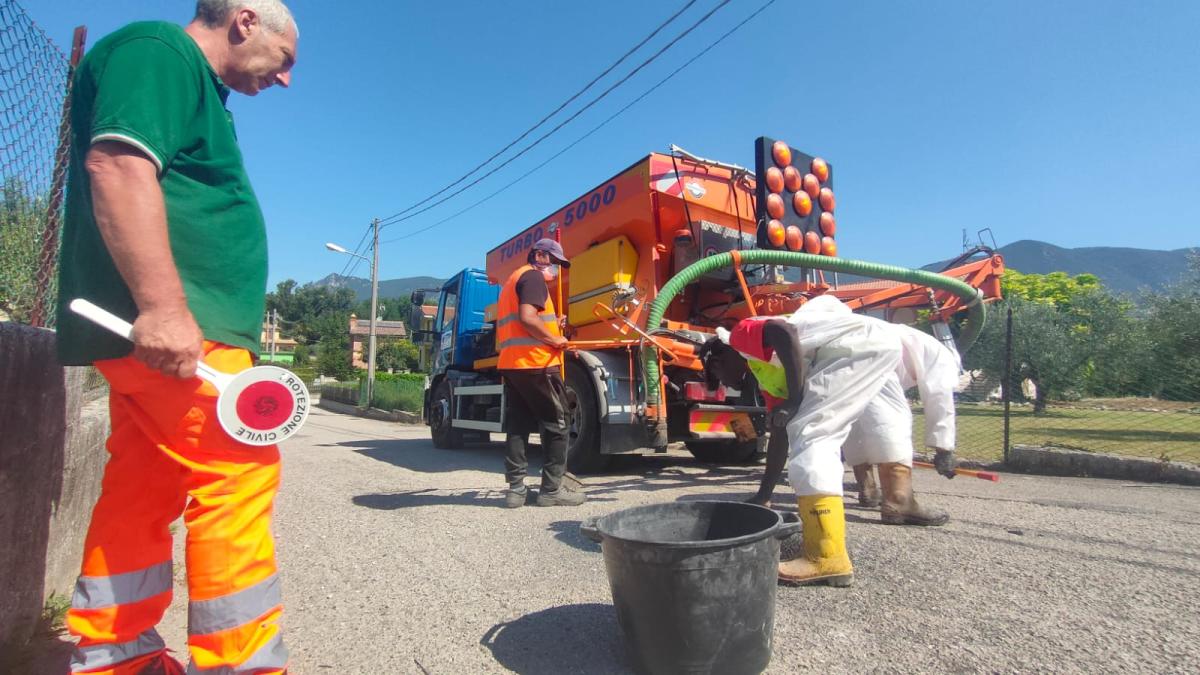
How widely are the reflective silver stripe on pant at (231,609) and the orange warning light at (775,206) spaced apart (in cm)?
516

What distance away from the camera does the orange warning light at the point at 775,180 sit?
18.6ft

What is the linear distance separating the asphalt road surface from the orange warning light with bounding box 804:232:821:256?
258 cm

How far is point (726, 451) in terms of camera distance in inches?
281

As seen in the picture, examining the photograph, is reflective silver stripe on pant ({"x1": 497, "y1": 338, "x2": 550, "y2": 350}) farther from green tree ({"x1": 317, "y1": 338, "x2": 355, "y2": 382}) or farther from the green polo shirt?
green tree ({"x1": 317, "y1": 338, "x2": 355, "y2": 382})

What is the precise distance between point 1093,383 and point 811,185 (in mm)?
22849

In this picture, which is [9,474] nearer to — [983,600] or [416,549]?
[416,549]

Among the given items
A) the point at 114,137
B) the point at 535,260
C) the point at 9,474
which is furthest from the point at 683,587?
the point at 535,260

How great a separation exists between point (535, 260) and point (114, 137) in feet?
10.9

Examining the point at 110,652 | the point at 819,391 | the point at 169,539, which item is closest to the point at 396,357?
the point at 819,391

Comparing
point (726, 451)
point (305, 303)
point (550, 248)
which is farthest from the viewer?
point (305, 303)

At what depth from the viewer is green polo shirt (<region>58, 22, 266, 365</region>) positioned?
4.51 ft

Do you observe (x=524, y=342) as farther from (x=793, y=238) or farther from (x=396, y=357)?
(x=396, y=357)

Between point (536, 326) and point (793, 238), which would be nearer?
point (536, 326)

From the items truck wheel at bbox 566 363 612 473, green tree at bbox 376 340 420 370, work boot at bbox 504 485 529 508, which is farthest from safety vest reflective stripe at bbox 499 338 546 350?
green tree at bbox 376 340 420 370
